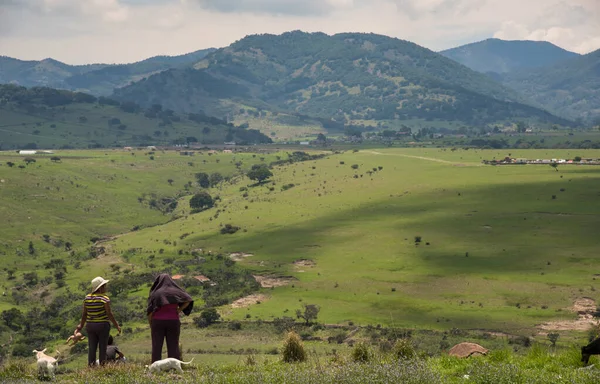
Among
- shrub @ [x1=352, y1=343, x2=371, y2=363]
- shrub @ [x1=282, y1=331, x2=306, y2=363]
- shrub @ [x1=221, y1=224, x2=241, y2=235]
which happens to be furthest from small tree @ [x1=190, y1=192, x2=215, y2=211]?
shrub @ [x1=352, y1=343, x2=371, y2=363]

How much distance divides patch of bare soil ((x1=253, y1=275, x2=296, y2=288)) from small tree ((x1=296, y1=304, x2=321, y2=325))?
48.9 feet

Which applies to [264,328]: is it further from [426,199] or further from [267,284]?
[426,199]

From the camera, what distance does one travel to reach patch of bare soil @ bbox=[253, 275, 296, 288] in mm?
96750

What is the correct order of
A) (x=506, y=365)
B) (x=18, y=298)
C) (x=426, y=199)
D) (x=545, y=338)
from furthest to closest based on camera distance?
(x=426, y=199) < (x=18, y=298) < (x=545, y=338) < (x=506, y=365)

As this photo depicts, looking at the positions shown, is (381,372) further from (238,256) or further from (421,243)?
(238,256)

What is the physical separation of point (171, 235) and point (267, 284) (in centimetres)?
4686

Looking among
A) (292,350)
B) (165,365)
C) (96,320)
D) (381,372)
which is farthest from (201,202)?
(381,372)

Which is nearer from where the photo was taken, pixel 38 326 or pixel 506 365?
pixel 506 365

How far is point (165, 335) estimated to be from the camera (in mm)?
20828

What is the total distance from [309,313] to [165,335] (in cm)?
5761

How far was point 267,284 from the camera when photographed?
3836 inches

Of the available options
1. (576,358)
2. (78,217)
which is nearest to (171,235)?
(78,217)

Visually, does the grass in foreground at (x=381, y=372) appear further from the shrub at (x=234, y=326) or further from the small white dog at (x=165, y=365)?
the shrub at (x=234, y=326)

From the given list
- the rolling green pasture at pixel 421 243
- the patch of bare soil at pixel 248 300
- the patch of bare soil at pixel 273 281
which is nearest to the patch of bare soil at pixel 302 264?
the rolling green pasture at pixel 421 243
